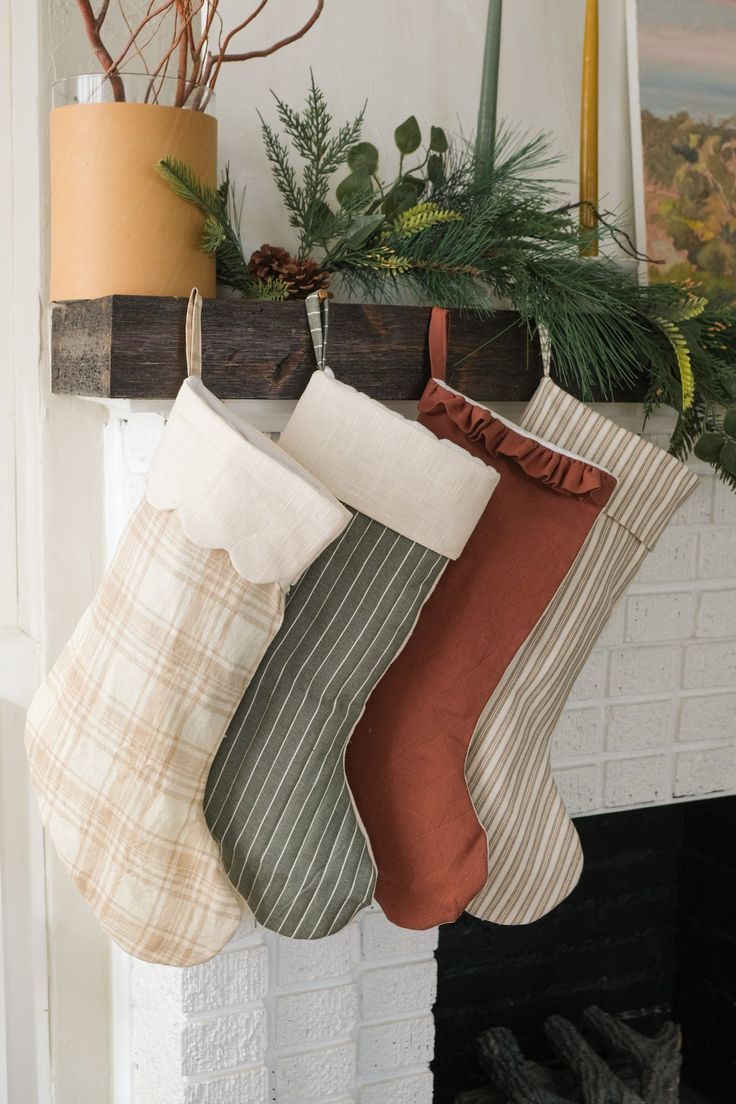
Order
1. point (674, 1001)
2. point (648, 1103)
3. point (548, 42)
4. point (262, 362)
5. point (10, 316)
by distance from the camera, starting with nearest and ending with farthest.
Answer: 1. point (262, 362)
2. point (10, 316)
3. point (548, 42)
4. point (648, 1103)
5. point (674, 1001)

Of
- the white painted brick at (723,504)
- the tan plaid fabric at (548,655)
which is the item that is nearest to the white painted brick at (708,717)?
the white painted brick at (723,504)

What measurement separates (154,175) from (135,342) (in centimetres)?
17

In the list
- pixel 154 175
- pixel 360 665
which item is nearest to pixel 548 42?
pixel 154 175

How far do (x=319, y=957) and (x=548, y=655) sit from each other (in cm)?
47

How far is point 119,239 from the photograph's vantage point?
3.34 feet

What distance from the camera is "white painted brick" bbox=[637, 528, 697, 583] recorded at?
4.59ft

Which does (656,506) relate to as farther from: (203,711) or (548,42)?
(548,42)

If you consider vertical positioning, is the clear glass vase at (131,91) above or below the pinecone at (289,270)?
above

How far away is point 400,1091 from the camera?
134 cm

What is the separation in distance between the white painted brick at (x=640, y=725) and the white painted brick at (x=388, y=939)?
0.36 m

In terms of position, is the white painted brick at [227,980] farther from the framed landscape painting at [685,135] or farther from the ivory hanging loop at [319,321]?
the framed landscape painting at [685,135]

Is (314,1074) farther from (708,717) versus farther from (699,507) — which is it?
(699,507)

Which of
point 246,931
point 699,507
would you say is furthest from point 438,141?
point 246,931

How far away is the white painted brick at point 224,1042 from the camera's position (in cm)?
119
